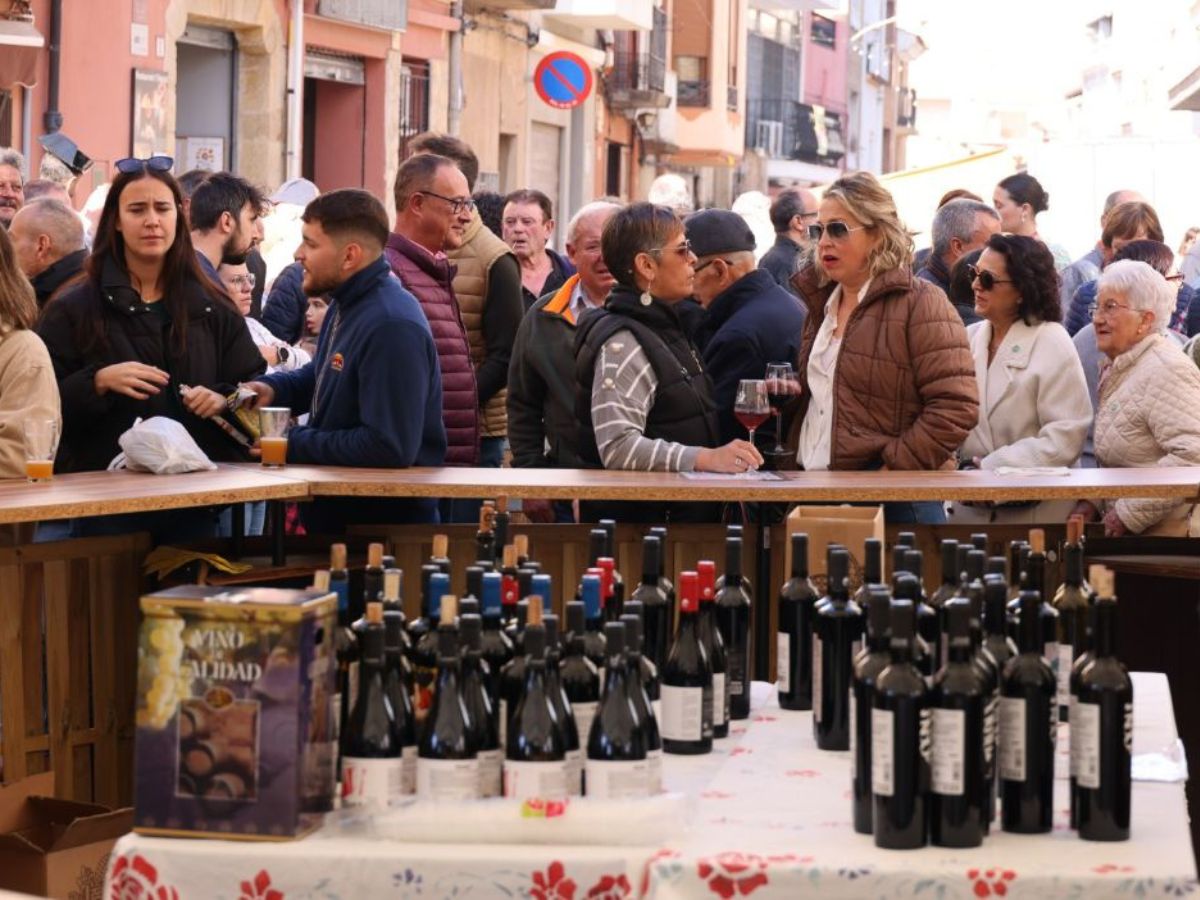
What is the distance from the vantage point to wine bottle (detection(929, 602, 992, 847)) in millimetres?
3611

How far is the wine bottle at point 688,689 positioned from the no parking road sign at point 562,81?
1836 cm

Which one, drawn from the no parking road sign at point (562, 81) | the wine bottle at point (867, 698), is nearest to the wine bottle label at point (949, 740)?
the wine bottle at point (867, 698)

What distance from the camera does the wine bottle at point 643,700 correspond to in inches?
151

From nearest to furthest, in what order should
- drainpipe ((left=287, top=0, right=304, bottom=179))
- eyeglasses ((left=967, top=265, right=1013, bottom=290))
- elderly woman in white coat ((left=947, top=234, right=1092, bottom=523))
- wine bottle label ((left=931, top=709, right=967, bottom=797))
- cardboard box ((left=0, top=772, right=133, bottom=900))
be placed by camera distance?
wine bottle label ((left=931, top=709, right=967, bottom=797)), cardboard box ((left=0, top=772, right=133, bottom=900)), elderly woman in white coat ((left=947, top=234, right=1092, bottom=523)), eyeglasses ((left=967, top=265, right=1013, bottom=290)), drainpipe ((left=287, top=0, right=304, bottom=179))

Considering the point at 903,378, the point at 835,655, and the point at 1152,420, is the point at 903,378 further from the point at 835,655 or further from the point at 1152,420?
the point at 835,655

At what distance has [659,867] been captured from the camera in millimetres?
3562

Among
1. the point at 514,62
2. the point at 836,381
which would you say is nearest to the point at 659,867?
the point at 836,381

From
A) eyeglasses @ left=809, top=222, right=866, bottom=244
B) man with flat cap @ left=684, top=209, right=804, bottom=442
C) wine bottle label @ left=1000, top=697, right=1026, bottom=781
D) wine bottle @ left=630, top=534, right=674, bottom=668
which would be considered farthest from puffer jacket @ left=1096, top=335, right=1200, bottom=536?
wine bottle label @ left=1000, top=697, right=1026, bottom=781

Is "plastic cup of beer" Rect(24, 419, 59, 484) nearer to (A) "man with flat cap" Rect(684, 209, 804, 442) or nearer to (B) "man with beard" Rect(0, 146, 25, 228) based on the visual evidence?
(A) "man with flat cap" Rect(684, 209, 804, 442)

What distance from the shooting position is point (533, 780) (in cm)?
375

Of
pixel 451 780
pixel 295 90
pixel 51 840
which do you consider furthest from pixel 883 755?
pixel 295 90

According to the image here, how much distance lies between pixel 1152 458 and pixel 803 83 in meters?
49.2

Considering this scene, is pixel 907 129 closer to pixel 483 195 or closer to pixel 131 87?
pixel 131 87

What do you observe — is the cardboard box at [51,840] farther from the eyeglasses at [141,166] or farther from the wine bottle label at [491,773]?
the eyeglasses at [141,166]
